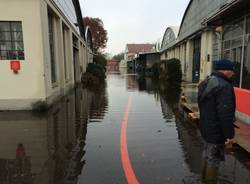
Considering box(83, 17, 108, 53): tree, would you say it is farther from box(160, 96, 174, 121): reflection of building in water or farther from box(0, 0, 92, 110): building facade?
box(160, 96, 174, 121): reflection of building in water

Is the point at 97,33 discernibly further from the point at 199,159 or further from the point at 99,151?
the point at 199,159

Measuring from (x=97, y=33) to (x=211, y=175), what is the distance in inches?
2291

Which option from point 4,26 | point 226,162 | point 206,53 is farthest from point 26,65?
point 206,53

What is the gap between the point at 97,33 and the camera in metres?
58.6

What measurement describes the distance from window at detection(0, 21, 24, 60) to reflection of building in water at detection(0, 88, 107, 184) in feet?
7.73

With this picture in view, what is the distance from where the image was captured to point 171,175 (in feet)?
12.5

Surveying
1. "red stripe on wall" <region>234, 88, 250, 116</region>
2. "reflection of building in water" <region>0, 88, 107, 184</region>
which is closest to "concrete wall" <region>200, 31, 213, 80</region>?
"red stripe on wall" <region>234, 88, 250, 116</region>

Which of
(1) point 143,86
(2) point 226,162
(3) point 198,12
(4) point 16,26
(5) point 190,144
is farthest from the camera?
(1) point 143,86

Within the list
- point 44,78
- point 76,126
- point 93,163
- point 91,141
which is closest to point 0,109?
point 44,78

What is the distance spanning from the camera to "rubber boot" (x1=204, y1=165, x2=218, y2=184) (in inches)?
133

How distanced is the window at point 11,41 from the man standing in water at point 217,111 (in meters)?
8.04

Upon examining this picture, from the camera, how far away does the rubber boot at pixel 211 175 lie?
3.38 m

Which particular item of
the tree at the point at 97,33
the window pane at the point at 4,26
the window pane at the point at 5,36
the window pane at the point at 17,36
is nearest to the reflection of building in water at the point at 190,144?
the window pane at the point at 17,36

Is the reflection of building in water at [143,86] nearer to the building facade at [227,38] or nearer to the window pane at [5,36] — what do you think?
the building facade at [227,38]
